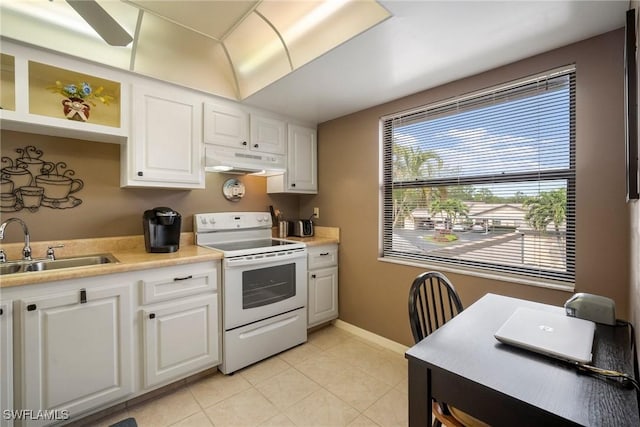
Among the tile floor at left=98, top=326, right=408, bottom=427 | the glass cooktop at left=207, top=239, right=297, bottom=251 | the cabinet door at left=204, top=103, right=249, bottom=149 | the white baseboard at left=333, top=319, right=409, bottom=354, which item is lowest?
the tile floor at left=98, top=326, right=408, bottom=427

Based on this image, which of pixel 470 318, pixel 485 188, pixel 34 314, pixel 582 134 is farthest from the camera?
pixel 485 188

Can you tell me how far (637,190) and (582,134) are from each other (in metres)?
0.86

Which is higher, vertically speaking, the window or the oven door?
the window

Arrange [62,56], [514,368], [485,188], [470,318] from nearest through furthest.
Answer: [514,368], [470,318], [62,56], [485,188]

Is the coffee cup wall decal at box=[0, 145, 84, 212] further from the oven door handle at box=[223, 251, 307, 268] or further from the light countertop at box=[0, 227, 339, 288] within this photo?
the oven door handle at box=[223, 251, 307, 268]

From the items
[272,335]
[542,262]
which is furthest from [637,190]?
[272,335]

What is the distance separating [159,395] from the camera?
1918mm

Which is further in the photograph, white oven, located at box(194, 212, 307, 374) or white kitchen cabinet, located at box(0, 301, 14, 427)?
white oven, located at box(194, 212, 307, 374)

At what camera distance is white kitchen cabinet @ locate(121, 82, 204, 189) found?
2.01 meters

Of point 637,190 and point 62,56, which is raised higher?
point 62,56

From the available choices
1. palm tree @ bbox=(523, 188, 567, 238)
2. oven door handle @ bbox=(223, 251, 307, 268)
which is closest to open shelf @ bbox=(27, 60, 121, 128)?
oven door handle @ bbox=(223, 251, 307, 268)

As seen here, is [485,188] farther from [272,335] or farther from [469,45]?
[272,335]

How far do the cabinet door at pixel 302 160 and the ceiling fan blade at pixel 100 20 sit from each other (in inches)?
70.2

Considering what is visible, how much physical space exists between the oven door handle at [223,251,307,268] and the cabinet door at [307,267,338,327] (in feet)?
1.02
